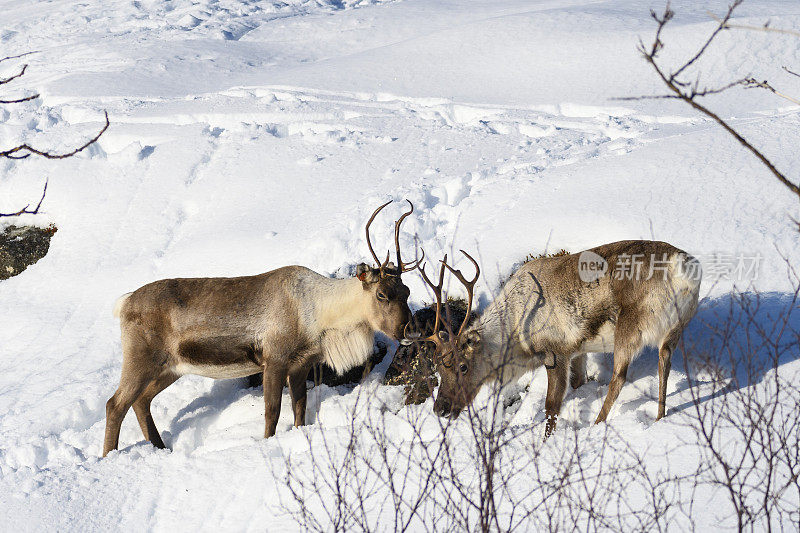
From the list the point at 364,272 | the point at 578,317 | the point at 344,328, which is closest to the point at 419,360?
the point at 344,328

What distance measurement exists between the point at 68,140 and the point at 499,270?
7.24 metres

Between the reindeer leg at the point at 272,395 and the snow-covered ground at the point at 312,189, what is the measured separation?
305 mm

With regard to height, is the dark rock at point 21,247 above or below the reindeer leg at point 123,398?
below

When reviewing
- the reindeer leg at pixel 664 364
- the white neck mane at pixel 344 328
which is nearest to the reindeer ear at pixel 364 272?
the white neck mane at pixel 344 328

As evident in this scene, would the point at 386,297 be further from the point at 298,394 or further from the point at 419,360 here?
the point at 298,394

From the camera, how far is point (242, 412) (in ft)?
22.4

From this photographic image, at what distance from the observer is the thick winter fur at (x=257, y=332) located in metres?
6.26

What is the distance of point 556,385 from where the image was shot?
19.6 feet

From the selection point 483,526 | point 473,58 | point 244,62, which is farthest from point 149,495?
point 244,62

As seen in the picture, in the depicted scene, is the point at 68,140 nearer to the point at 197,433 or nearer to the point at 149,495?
the point at 197,433

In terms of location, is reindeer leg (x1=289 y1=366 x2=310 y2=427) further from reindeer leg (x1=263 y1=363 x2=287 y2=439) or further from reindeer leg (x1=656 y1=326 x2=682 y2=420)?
reindeer leg (x1=656 y1=326 x2=682 y2=420)

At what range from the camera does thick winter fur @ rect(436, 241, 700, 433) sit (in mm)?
5438

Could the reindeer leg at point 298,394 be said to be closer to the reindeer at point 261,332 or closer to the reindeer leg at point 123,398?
the reindeer at point 261,332

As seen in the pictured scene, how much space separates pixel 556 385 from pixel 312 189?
4725mm
